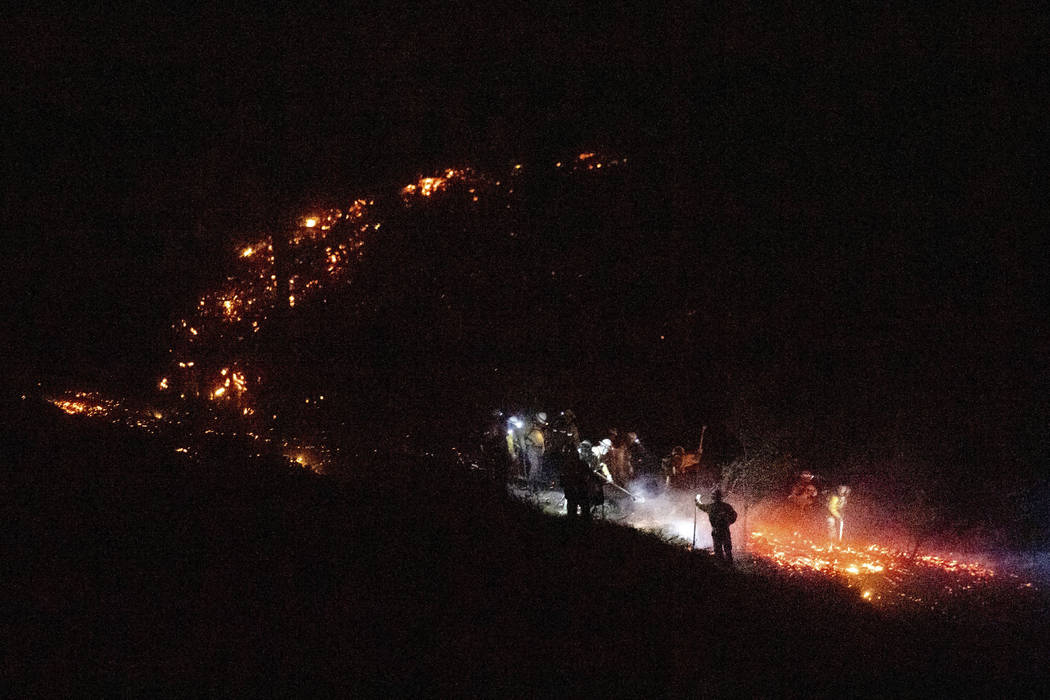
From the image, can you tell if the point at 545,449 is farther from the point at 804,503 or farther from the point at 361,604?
the point at 361,604

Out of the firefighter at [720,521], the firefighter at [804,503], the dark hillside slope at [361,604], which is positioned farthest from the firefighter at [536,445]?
the dark hillside slope at [361,604]

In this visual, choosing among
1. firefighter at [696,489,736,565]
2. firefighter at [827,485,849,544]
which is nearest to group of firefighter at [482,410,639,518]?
firefighter at [696,489,736,565]

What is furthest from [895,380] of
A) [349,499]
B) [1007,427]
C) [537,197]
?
[349,499]

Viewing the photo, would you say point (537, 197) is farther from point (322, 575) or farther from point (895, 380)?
point (322, 575)

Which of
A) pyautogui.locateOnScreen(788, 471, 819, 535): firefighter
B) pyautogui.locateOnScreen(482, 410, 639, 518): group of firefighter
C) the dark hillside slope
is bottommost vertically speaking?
the dark hillside slope

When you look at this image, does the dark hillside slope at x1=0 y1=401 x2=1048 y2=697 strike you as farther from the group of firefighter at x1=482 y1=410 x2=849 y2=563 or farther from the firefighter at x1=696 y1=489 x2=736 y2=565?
the group of firefighter at x1=482 y1=410 x2=849 y2=563

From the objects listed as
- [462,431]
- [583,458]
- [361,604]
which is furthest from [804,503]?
[361,604]

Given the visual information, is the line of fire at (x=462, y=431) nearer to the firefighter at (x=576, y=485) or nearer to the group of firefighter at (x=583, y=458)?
the group of firefighter at (x=583, y=458)
